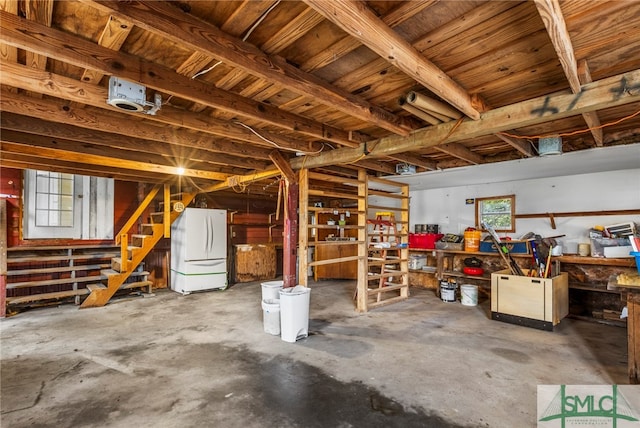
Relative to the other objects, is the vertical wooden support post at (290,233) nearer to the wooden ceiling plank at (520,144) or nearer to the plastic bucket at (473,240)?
the wooden ceiling plank at (520,144)

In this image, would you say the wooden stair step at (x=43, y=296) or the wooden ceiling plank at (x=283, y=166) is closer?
the wooden ceiling plank at (x=283, y=166)

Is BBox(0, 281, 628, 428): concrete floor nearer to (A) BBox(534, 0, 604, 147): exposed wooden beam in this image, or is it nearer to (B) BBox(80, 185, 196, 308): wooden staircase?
(B) BBox(80, 185, 196, 308): wooden staircase

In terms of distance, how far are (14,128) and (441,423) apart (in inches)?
171

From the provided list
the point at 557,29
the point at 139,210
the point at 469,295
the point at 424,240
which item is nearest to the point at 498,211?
the point at 424,240

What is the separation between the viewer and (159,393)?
2.45m

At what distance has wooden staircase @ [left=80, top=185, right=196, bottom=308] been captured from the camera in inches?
207

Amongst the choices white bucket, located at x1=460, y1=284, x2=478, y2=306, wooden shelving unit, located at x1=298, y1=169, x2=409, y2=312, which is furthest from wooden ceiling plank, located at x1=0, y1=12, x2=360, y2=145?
white bucket, located at x1=460, y1=284, x2=478, y2=306

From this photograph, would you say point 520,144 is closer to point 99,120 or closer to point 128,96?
point 128,96

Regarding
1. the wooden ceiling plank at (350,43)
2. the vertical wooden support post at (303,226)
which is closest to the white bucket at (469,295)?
the vertical wooden support post at (303,226)

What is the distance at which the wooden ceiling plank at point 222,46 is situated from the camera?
1.44 meters

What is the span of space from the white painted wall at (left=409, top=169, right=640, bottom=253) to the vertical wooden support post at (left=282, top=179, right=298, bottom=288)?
3.56 m

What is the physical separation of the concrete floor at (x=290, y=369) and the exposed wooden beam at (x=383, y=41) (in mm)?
2260

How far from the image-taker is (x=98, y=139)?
11.0ft

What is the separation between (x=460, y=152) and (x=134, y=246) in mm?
6055
